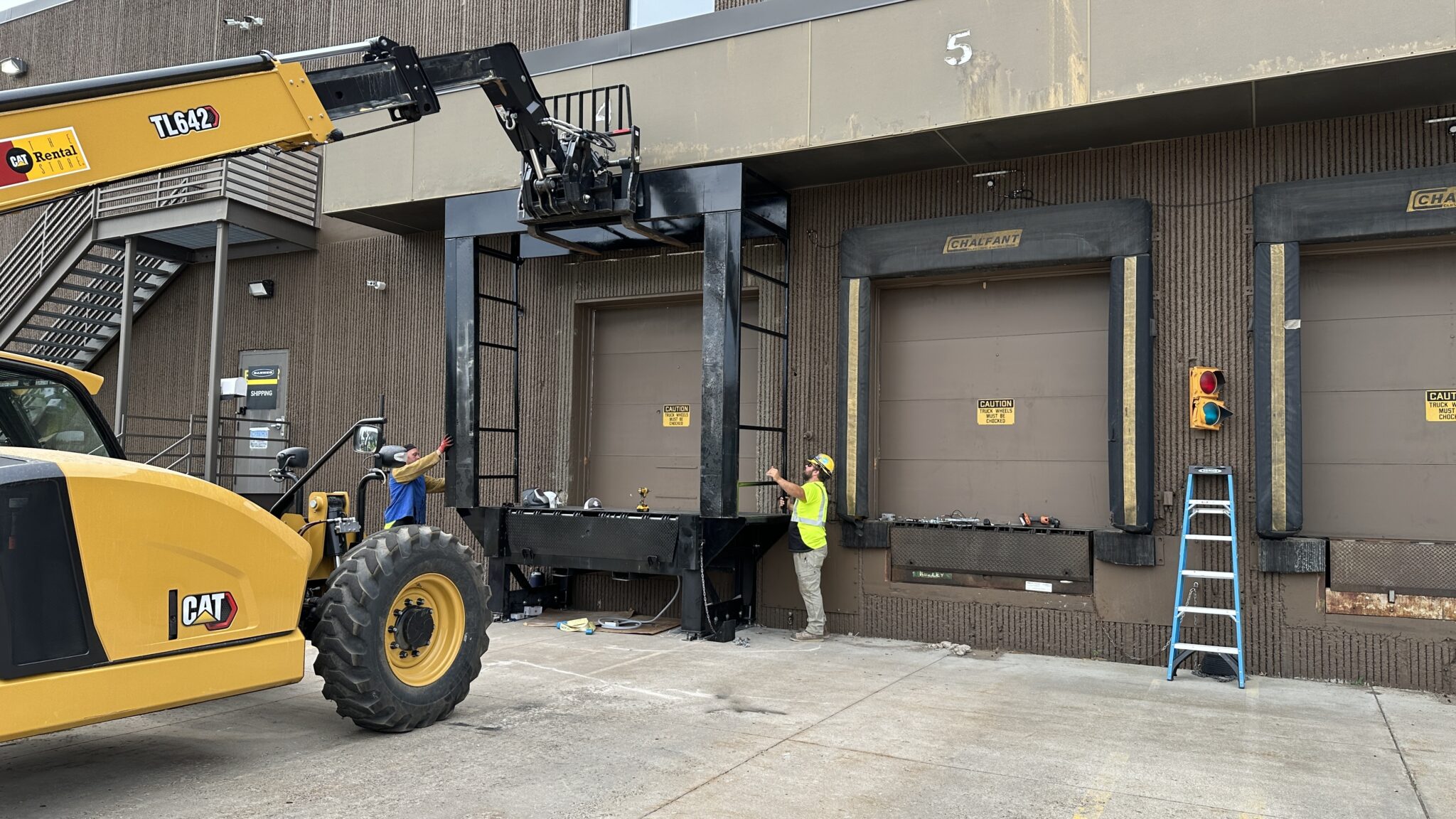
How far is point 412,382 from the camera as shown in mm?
13305

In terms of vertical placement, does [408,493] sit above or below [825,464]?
below

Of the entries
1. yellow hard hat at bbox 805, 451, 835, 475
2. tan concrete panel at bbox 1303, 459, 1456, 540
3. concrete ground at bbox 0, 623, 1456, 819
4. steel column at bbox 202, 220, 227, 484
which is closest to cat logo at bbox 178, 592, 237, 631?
concrete ground at bbox 0, 623, 1456, 819

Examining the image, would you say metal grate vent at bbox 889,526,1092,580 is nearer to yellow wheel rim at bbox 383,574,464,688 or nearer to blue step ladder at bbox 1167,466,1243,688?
blue step ladder at bbox 1167,466,1243,688

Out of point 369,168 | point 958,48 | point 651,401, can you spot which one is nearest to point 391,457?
point 651,401

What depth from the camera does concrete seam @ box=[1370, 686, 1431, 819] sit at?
207 inches

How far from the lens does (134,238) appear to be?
14047 mm

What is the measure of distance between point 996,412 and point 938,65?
3.39 m

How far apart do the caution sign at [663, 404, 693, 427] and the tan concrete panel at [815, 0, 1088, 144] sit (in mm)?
3644

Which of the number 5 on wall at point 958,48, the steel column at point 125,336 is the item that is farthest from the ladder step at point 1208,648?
the steel column at point 125,336

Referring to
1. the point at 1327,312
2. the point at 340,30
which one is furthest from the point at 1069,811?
the point at 340,30

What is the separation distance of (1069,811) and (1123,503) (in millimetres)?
4563

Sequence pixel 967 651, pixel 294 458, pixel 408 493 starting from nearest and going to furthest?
pixel 294 458, pixel 967 651, pixel 408 493

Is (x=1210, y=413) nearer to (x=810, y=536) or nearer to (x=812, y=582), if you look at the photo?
(x=810, y=536)

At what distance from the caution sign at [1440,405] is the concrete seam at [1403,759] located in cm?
229
